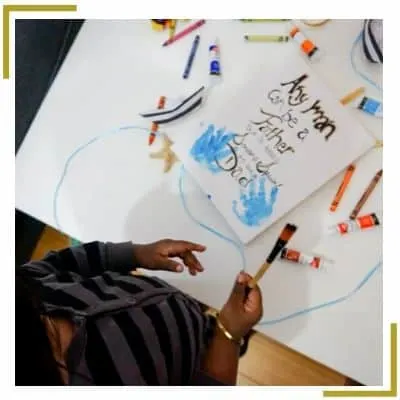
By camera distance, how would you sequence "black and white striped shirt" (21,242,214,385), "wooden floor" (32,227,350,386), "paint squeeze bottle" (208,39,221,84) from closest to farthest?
"black and white striped shirt" (21,242,214,385), "paint squeeze bottle" (208,39,221,84), "wooden floor" (32,227,350,386)

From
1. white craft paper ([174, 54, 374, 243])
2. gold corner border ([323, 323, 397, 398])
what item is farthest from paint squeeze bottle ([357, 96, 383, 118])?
gold corner border ([323, 323, 397, 398])

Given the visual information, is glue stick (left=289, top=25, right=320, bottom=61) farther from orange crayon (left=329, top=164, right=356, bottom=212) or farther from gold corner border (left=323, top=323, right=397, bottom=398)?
gold corner border (left=323, top=323, right=397, bottom=398)

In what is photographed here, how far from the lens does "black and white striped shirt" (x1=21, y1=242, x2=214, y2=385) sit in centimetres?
52

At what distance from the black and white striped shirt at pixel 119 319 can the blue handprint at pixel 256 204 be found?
11 cm

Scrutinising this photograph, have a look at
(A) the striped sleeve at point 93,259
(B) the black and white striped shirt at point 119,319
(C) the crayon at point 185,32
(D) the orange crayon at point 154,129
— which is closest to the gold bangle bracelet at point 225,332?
(B) the black and white striped shirt at point 119,319

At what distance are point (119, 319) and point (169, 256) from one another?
106 mm

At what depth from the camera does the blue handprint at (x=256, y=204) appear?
23.6 inches

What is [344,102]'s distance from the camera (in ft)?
1.97

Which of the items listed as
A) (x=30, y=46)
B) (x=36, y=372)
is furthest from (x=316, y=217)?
(x=30, y=46)

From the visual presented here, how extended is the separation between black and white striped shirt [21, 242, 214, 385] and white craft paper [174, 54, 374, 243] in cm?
12

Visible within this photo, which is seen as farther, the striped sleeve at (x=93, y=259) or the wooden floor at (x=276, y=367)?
the wooden floor at (x=276, y=367)

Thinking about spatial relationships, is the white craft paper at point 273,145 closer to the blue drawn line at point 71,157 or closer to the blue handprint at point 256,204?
the blue handprint at point 256,204

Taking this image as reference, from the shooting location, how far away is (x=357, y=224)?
23.1 inches
